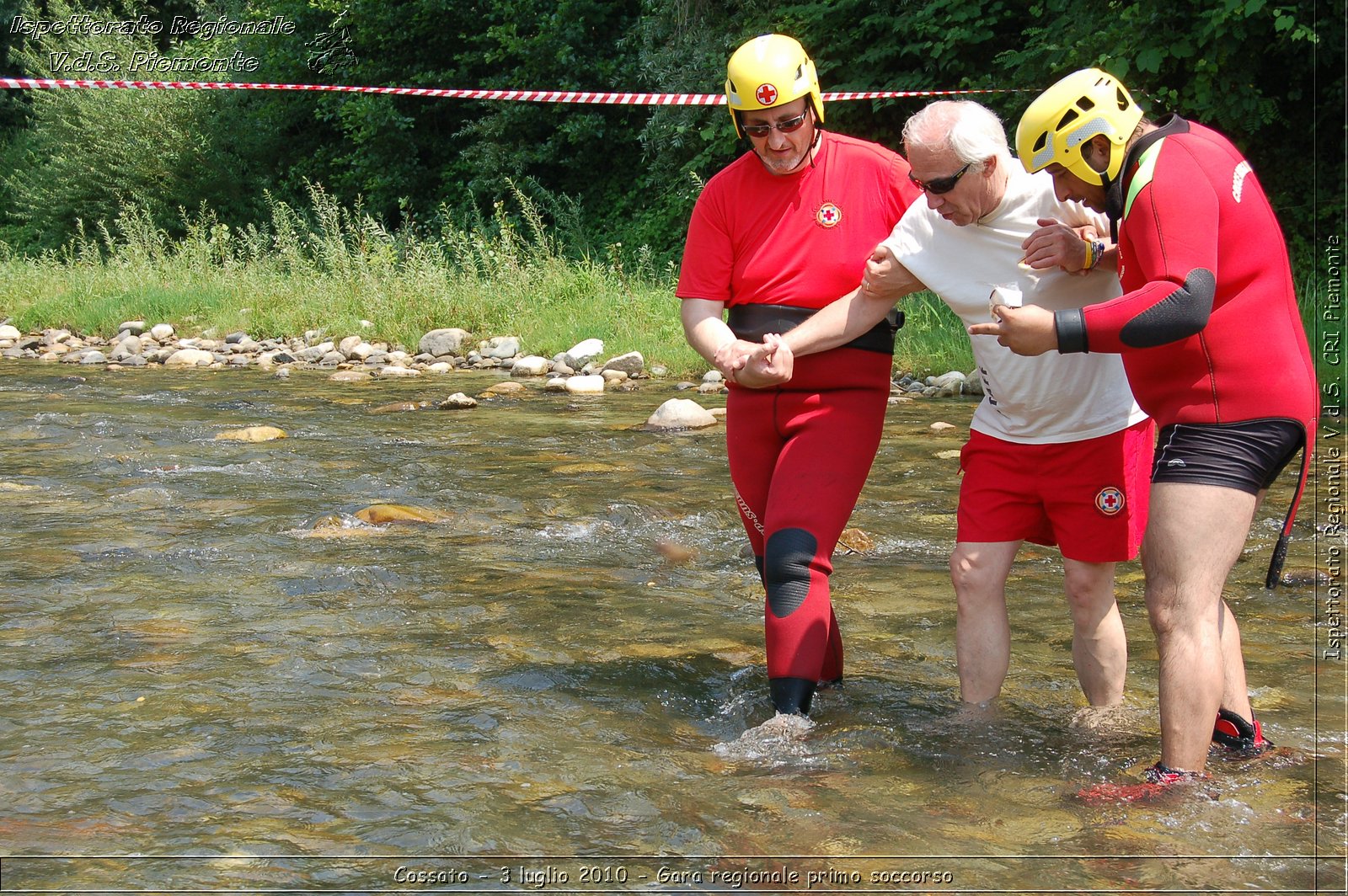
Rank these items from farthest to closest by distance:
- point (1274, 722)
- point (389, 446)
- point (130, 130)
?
point (130, 130)
point (389, 446)
point (1274, 722)

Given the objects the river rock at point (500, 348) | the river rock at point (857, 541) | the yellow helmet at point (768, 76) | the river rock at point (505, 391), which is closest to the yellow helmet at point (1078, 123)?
the yellow helmet at point (768, 76)

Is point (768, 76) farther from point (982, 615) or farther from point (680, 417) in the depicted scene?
point (680, 417)

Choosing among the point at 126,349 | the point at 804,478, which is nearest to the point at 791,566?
the point at 804,478

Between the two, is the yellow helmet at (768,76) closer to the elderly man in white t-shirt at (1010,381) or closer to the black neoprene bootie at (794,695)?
the elderly man in white t-shirt at (1010,381)

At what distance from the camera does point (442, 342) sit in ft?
50.8

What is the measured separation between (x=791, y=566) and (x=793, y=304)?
0.80 metres

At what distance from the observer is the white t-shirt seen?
12.2 feet

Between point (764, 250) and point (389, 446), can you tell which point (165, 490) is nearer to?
point (389, 446)

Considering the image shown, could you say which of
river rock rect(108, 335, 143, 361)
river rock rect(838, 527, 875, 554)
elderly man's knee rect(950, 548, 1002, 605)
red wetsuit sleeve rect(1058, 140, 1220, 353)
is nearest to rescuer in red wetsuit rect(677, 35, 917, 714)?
elderly man's knee rect(950, 548, 1002, 605)

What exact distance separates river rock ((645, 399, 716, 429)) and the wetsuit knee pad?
6.13 metres

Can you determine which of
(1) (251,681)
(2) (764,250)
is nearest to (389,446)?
(1) (251,681)

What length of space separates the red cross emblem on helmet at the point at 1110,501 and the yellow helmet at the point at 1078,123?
0.90 metres

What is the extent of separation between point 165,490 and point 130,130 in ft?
76.7

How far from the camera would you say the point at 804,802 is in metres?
3.52
